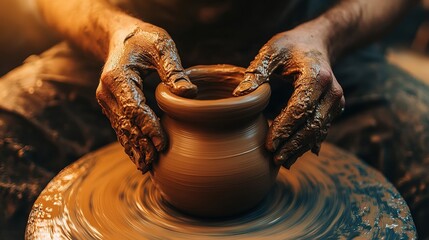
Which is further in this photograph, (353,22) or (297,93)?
(353,22)

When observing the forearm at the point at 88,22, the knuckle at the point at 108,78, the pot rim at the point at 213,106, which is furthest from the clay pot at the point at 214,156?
the forearm at the point at 88,22

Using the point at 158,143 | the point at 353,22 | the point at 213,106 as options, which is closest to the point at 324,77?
the point at 213,106

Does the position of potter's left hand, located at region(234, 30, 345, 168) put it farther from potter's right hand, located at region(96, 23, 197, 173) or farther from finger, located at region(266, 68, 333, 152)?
potter's right hand, located at region(96, 23, 197, 173)

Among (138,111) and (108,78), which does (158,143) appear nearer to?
(138,111)

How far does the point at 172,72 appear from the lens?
4.31 feet

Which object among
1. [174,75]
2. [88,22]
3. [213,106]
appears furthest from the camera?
[88,22]

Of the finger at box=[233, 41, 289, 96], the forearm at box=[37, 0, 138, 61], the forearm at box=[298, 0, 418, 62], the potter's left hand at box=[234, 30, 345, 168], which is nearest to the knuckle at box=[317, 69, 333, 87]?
the potter's left hand at box=[234, 30, 345, 168]

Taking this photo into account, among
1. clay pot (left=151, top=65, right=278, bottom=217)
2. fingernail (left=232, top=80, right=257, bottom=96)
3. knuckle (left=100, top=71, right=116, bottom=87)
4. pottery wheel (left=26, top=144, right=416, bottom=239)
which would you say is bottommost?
pottery wheel (left=26, top=144, right=416, bottom=239)

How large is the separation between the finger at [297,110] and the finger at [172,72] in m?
0.22

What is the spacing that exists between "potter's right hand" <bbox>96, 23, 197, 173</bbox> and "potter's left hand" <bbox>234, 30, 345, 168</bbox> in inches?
7.5

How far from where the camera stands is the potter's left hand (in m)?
1.29

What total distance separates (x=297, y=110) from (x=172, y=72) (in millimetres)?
319

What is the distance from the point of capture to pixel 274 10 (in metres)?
1.78

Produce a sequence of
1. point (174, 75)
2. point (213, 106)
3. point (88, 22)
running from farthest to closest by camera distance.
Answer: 1. point (88, 22)
2. point (174, 75)
3. point (213, 106)
